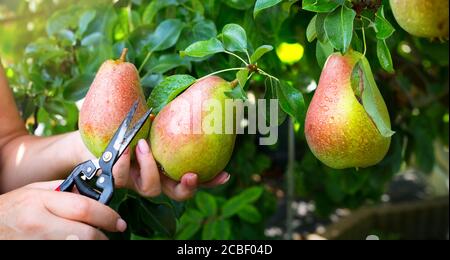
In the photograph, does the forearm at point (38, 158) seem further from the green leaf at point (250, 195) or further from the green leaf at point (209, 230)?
the green leaf at point (250, 195)

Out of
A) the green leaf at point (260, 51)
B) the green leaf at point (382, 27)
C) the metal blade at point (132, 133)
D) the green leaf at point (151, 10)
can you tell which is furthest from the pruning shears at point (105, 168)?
the green leaf at point (151, 10)

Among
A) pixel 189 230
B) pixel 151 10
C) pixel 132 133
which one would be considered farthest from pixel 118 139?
pixel 189 230

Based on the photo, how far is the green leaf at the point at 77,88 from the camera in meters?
0.86

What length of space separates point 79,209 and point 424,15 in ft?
1.15

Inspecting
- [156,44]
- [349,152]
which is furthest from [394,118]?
[349,152]

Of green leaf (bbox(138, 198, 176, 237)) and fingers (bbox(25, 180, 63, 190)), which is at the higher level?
fingers (bbox(25, 180, 63, 190))

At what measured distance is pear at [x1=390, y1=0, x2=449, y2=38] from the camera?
589mm

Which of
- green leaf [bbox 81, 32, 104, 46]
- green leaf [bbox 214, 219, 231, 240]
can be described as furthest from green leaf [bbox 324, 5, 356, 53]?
green leaf [bbox 214, 219, 231, 240]

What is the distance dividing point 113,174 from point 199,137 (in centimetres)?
9

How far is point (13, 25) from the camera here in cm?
152

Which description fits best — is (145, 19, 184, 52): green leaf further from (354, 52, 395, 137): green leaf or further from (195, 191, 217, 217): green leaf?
(195, 191, 217, 217): green leaf

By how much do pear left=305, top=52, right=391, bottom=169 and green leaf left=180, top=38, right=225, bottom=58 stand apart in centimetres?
11
